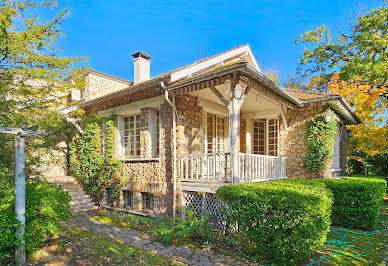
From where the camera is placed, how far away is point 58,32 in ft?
16.5

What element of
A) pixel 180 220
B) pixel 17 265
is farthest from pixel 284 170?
pixel 17 265

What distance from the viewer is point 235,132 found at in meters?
5.46

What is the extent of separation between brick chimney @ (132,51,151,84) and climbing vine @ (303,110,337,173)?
26.4ft

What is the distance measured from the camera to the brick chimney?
1156 centimetres

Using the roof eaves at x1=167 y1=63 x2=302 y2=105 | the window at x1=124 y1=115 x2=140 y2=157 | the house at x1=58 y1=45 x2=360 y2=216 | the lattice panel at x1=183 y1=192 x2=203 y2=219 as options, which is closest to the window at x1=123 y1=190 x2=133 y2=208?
the house at x1=58 y1=45 x2=360 y2=216

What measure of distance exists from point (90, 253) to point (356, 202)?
23.4 ft

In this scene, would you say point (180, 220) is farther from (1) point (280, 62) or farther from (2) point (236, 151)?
(1) point (280, 62)

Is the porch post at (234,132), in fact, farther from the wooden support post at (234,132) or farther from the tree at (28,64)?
the tree at (28,64)

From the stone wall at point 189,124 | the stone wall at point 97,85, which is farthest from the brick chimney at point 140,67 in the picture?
the stone wall at point 189,124

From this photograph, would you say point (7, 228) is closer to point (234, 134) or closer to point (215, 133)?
point (234, 134)

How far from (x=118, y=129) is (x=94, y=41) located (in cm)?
377

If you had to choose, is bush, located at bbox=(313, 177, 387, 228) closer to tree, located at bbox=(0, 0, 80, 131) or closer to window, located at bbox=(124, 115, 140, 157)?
window, located at bbox=(124, 115, 140, 157)

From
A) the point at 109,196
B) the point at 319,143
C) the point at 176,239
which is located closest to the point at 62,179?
the point at 109,196

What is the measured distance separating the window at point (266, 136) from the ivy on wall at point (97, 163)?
220 inches
